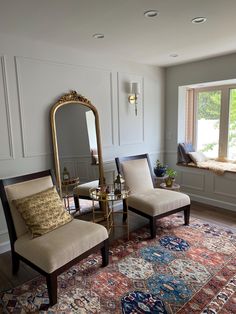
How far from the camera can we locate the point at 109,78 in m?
3.85

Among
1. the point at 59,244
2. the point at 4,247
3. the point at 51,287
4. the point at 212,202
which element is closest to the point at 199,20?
the point at 59,244

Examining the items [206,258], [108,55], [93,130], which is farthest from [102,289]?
[108,55]

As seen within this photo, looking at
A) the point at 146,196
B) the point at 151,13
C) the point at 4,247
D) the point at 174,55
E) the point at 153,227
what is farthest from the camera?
the point at 174,55

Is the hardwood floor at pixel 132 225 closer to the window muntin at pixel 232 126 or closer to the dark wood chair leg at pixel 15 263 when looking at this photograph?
the dark wood chair leg at pixel 15 263

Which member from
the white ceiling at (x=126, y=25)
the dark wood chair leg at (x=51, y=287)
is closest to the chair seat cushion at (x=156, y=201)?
the dark wood chair leg at (x=51, y=287)

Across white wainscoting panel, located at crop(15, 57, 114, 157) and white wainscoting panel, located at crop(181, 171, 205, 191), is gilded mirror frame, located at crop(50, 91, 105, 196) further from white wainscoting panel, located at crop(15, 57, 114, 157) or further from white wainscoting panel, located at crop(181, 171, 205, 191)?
white wainscoting panel, located at crop(181, 171, 205, 191)

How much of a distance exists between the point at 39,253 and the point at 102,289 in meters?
0.66

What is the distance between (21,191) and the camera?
2.45 meters

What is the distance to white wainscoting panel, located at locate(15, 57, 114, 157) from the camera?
9.77ft

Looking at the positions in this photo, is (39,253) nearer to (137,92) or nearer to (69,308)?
(69,308)

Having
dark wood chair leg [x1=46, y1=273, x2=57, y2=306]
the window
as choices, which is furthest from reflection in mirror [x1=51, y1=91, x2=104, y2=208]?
the window

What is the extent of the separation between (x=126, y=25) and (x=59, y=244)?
2.20 metres

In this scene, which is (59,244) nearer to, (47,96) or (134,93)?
(47,96)

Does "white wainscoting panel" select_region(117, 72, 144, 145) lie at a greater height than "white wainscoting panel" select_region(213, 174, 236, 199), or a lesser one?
greater
